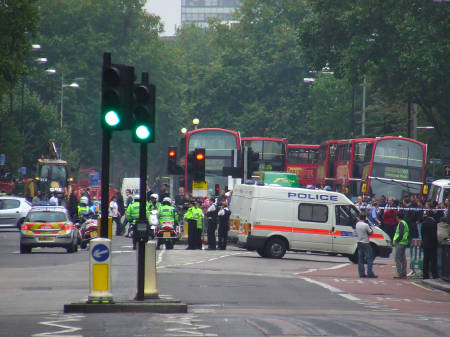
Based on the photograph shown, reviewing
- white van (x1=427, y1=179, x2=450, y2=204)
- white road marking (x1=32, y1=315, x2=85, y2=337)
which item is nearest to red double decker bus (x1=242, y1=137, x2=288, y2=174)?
white van (x1=427, y1=179, x2=450, y2=204)

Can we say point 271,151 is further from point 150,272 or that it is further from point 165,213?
point 150,272

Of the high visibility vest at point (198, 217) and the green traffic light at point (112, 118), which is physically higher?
the green traffic light at point (112, 118)

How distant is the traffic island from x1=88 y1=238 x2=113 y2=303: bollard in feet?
0.48

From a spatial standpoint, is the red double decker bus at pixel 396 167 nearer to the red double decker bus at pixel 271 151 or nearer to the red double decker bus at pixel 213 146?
the red double decker bus at pixel 213 146

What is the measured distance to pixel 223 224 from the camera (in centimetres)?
3859

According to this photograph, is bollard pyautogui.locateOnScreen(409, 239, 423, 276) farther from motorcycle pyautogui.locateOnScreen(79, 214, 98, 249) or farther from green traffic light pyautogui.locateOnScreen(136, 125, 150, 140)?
green traffic light pyautogui.locateOnScreen(136, 125, 150, 140)

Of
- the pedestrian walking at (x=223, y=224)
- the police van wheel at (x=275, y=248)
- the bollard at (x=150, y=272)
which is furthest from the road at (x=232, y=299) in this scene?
the pedestrian walking at (x=223, y=224)

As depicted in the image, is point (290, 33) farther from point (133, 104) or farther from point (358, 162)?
point (133, 104)

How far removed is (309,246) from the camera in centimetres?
3472

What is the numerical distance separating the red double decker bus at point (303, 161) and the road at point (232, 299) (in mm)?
34646

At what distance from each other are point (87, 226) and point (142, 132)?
783 inches

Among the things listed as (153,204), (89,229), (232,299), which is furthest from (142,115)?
(153,204)

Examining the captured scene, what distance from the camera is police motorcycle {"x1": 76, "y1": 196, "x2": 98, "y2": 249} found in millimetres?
36500

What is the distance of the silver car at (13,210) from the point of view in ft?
165
